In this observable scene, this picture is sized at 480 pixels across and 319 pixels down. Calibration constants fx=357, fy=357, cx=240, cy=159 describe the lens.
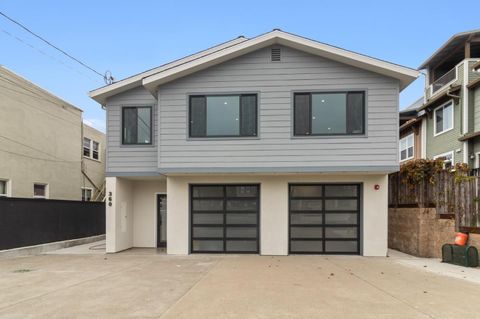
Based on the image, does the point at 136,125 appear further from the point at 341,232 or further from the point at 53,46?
the point at 341,232

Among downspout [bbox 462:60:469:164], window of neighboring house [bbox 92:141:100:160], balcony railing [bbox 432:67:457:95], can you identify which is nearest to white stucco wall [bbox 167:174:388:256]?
downspout [bbox 462:60:469:164]

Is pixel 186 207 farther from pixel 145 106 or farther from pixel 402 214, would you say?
pixel 402 214

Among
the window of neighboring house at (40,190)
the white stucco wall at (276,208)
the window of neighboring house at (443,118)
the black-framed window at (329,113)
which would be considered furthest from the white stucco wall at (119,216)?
the window of neighboring house at (443,118)

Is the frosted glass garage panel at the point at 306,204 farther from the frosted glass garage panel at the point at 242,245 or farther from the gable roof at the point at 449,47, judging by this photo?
the gable roof at the point at 449,47

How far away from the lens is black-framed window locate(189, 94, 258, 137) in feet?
34.7

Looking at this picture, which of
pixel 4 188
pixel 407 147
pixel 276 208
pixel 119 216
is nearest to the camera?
pixel 276 208

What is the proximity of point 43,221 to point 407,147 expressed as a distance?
19.0m

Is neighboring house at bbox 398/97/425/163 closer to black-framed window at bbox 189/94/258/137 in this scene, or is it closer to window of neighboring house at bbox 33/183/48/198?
black-framed window at bbox 189/94/258/137

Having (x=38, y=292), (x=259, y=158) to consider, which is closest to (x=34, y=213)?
(x=38, y=292)

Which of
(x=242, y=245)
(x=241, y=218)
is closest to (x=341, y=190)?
(x=241, y=218)

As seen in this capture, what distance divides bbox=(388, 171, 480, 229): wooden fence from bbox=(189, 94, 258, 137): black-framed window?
518 centimetres

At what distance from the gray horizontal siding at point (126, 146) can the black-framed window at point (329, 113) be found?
467cm

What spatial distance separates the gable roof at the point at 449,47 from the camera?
16.0m

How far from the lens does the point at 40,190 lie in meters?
15.9
